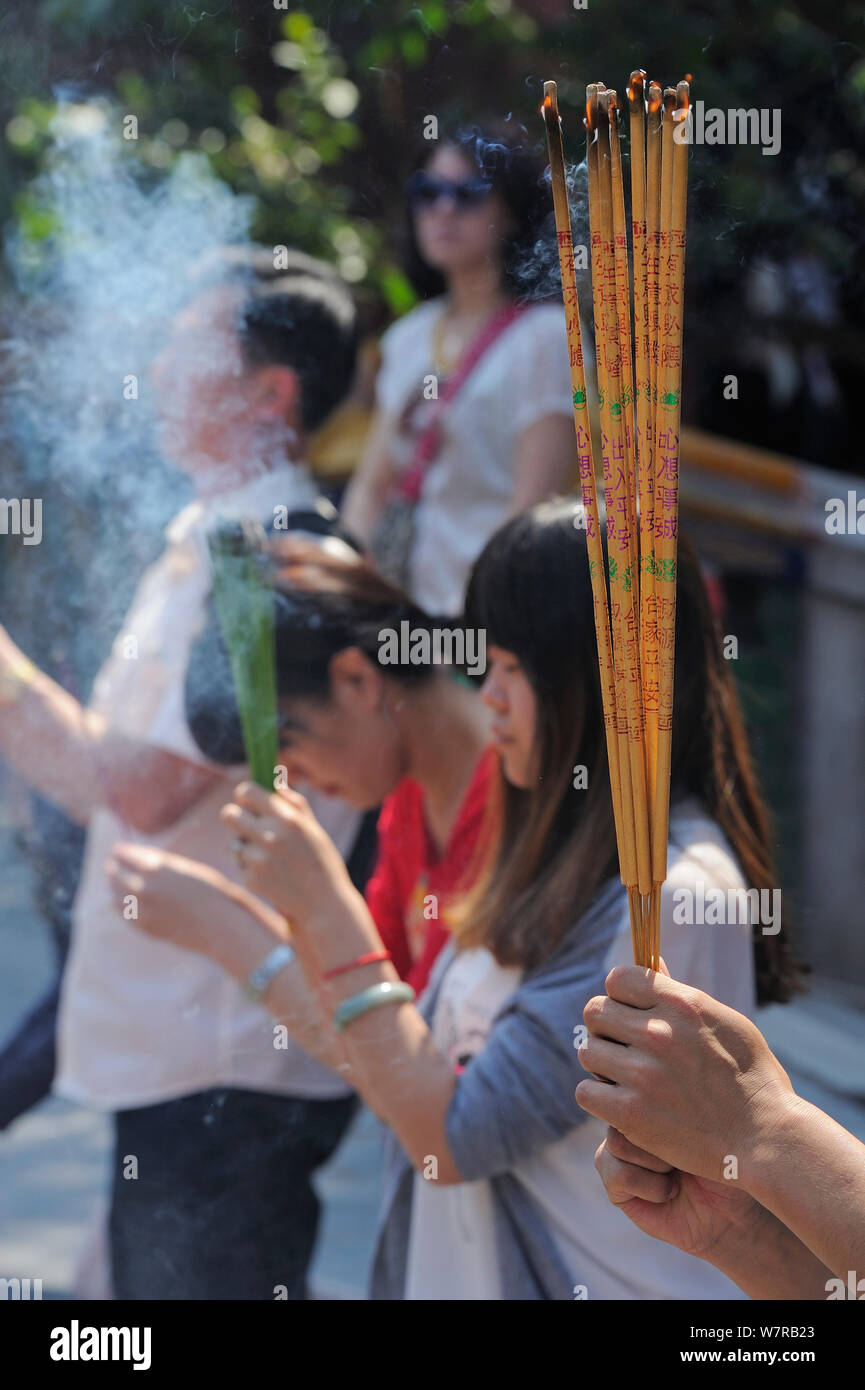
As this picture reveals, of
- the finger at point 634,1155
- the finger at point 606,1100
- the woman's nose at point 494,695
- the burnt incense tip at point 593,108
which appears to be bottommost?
the finger at point 634,1155

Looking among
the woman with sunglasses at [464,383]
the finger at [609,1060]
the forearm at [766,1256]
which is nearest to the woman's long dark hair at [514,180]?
the woman with sunglasses at [464,383]

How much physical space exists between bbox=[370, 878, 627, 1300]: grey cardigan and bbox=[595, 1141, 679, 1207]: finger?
308 millimetres

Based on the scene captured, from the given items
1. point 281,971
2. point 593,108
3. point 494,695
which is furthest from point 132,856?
point 593,108

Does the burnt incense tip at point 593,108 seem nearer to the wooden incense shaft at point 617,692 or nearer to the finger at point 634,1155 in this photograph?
the wooden incense shaft at point 617,692

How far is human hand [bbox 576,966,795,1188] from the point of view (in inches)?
38.6

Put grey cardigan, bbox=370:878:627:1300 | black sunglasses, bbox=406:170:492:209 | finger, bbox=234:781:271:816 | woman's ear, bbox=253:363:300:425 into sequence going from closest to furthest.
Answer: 1. grey cardigan, bbox=370:878:627:1300
2. finger, bbox=234:781:271:816
3. black sunglasses, bbox=406:170:492:209
4. woman's ear, bbox=253:363:300:425

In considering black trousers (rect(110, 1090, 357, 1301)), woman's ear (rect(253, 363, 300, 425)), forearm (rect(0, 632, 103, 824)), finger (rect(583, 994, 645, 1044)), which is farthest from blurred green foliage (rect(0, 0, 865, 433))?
black trousers (rect(110, 1090, 357, 1301))

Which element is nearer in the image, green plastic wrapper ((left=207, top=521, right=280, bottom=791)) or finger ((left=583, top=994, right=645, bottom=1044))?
finger ((left=583, top=994, right=645, bottom=1044))

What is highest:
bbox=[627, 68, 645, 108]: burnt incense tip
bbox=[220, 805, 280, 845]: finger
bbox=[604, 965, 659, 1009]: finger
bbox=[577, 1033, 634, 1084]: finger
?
bbox=[627, 68, 645, 108]: burnt incense tip

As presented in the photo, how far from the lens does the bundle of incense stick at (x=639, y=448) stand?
0.99 metres

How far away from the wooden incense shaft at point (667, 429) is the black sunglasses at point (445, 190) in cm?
64

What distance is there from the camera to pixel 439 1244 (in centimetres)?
151

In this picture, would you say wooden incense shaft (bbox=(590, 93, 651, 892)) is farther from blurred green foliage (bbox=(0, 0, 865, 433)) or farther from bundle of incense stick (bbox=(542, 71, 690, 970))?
blurred green foliage (bbox=(0, 0, 865, 433))
